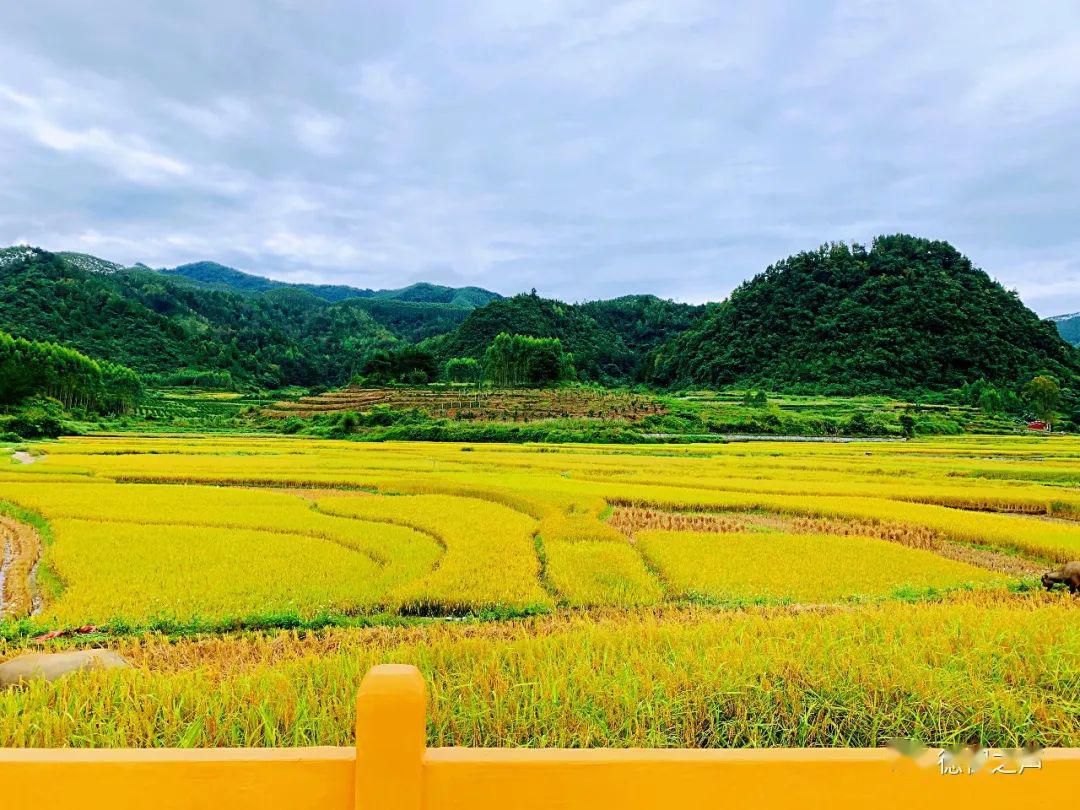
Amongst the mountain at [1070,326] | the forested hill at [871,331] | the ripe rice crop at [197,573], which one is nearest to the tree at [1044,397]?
the forested hill at [871,331]

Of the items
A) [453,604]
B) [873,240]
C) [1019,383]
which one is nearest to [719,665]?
[453,604]

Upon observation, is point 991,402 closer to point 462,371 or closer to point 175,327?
point 462,371

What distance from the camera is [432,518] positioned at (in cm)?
1139

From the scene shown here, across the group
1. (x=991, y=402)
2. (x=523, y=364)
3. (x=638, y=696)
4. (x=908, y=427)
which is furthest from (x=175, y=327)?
(x=638, y=696)

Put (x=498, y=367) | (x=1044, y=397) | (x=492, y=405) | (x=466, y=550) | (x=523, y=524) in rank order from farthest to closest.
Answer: (x=498, y=367), (x=492, y=405), (x=1044, y=397), (x=523, y=524), (x=466, y=550)

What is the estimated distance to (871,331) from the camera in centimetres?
7025

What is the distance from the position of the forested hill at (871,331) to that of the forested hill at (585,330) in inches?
405

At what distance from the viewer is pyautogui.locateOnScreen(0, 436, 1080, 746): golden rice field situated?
3.24 meters

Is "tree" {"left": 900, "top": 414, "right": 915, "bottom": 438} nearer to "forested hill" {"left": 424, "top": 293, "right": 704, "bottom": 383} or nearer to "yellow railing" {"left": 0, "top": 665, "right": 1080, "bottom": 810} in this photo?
"yellow railing" {"left": 0, "top": 665, "right": 1080, "bottom": 810}

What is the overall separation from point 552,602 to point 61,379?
58903mm

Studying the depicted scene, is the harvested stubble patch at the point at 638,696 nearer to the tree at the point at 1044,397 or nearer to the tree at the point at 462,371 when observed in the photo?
the tree at the point at 1044,397

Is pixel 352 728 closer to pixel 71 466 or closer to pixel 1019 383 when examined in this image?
pixel 71 466

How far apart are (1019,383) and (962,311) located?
43.6 ft

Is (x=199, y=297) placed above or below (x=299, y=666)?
above
